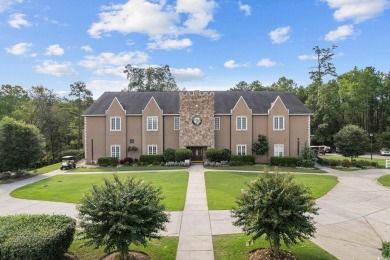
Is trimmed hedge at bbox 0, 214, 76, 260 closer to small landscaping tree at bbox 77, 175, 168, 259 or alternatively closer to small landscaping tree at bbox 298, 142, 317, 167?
small landscaping tree at bbox 77, 175, 168, 259

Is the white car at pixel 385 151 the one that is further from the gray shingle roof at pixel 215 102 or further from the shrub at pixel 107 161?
the shrub at pixel 107 161

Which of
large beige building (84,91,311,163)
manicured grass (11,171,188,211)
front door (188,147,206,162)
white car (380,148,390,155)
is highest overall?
large beige building (84,91,311,163)

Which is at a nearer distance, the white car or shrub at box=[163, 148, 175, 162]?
shrub at box=[163, 148, 175, 162]

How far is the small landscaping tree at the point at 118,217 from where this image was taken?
9.12 metres

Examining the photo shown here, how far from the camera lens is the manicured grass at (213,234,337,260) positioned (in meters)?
10.6

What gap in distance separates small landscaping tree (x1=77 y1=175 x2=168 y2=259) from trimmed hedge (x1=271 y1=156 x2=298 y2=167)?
29.8m

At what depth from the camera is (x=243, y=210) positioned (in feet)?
33.4

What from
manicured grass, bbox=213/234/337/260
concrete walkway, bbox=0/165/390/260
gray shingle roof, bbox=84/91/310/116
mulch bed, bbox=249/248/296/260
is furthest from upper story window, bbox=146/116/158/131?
mulch bed, bbox=249/248/296/260

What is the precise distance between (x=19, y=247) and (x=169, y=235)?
5.95 metres

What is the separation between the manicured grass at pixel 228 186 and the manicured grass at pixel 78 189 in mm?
2048

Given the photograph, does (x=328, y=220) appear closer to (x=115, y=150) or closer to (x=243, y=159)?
(x=243, y=159)

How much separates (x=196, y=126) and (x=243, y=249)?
28.6 metres

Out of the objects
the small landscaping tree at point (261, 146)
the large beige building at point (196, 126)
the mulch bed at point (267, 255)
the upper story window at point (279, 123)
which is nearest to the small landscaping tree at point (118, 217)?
the mulch bed at point (267, 255)

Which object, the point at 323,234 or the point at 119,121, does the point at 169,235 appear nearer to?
the point at 323,234
